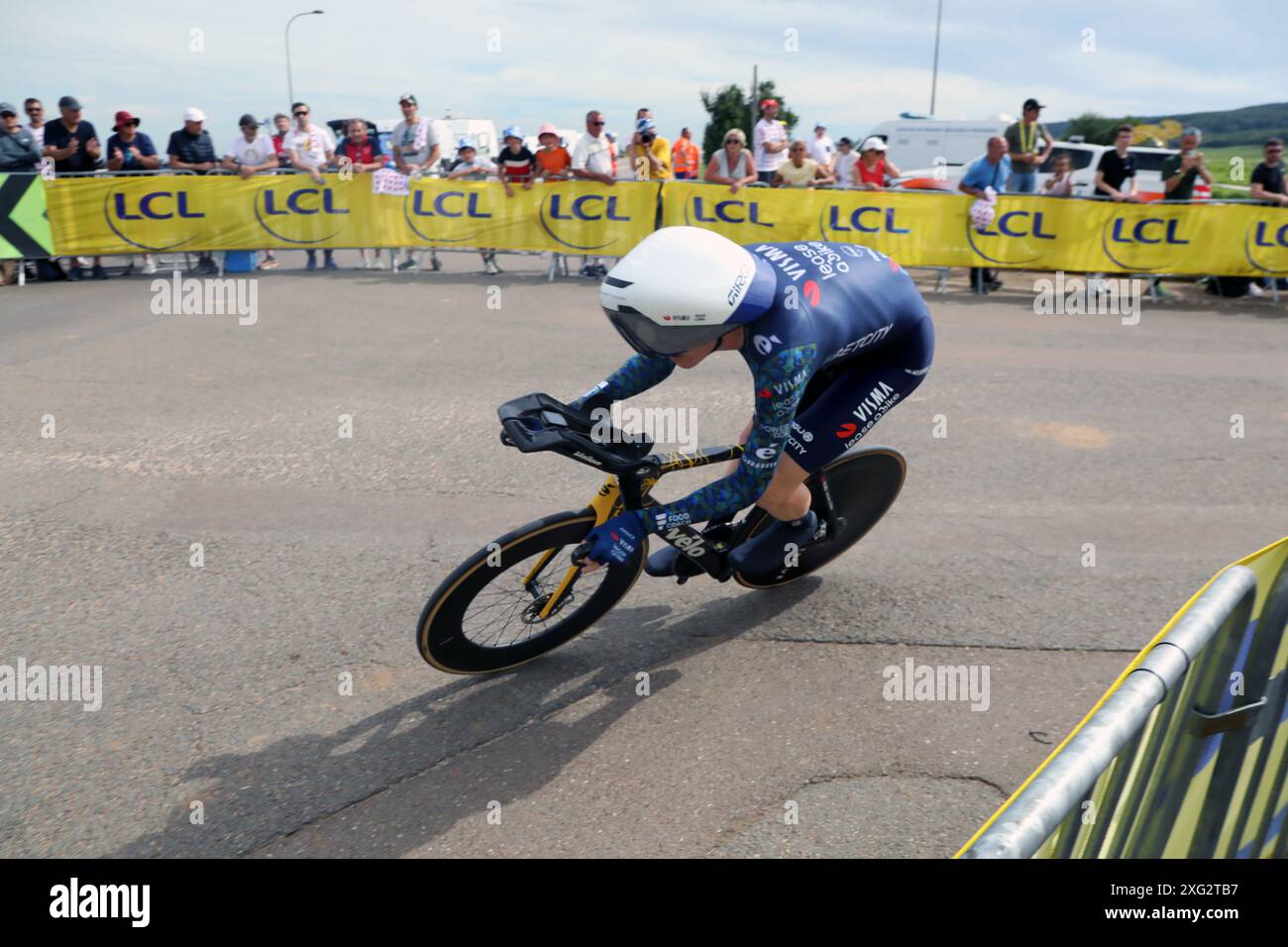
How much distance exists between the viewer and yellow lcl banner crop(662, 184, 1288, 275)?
12391 millimetres

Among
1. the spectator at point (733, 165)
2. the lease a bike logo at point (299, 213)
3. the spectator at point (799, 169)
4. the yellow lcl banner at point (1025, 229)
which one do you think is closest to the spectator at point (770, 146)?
the spectator at point (799, 169)

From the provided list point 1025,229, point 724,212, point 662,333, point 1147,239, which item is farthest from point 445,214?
point 662,333

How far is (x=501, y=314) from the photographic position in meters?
11.0

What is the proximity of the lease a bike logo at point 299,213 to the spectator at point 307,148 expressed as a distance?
0.34 m

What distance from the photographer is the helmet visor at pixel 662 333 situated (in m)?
3.21

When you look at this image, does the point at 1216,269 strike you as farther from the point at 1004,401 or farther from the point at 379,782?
the point at 379,782

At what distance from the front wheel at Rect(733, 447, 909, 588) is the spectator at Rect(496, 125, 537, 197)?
10204 mm

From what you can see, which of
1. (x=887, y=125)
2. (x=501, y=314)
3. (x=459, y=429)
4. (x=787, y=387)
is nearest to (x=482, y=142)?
(x=887, y=125)

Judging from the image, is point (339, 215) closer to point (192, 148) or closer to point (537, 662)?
point (192, 148)

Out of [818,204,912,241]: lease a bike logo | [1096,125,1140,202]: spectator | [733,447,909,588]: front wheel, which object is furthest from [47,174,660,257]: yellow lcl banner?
[733,447,909,588]: front wheel

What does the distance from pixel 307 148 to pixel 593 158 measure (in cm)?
427

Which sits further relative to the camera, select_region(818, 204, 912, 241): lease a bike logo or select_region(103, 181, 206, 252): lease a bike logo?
select_region(103, 181, 206, 252): lease a bike logo

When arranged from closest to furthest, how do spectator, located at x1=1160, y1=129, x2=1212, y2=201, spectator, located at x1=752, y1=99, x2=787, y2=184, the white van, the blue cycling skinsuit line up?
the blue cycling skinsuit
spectator, located at x1=1160, y1=129, x2=1212, y2=201
spectator, located at x1=752, y1=99, x2=787, y2=184
the white van

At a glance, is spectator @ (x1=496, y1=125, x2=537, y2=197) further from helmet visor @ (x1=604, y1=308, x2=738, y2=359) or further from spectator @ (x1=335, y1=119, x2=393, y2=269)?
helmet visor @ (x1=604, y1=308, x2=738, y2=359)
